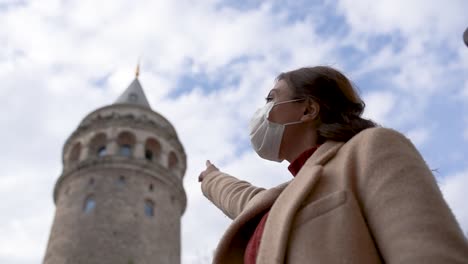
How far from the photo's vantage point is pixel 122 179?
29453 mm

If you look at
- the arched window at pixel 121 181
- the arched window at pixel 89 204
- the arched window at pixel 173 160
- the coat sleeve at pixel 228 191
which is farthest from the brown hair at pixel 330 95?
the arched window at pixel 173 160

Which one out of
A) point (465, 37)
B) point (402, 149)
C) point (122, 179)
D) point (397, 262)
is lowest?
point (397, 262)

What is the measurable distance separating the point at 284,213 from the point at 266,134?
88 cm

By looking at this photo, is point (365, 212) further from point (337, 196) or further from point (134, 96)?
point (134, 96)


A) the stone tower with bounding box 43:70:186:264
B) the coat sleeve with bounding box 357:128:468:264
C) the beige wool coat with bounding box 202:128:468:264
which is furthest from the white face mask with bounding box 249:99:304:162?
the stone tower with bounding box 43:70:186:264

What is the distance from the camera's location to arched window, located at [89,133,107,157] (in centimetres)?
3139

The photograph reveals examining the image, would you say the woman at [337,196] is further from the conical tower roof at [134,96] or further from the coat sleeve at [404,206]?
the conical tower roof at [134,96]

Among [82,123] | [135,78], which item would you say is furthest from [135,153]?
[135,78]

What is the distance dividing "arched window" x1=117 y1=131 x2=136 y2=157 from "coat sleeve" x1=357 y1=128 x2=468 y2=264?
96.5ft

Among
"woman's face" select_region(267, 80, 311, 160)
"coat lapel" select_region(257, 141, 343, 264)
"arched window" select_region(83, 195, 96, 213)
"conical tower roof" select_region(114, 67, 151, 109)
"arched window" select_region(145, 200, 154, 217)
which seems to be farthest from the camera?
"conical tower roof" select_region(114, 67, 151, 109)

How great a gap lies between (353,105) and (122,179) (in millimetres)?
27194

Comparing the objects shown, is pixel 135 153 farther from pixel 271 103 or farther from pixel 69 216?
pixel 271 103

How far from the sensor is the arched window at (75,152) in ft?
104

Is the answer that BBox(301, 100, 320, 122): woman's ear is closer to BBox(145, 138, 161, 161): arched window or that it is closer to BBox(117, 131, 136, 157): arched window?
BBox(117, 131, 136, 157): arched window
